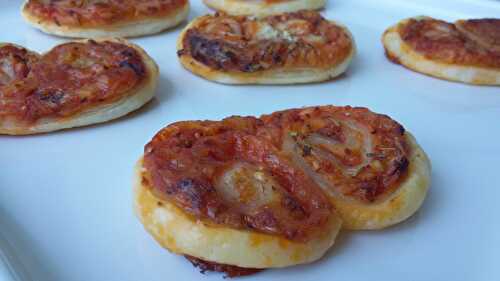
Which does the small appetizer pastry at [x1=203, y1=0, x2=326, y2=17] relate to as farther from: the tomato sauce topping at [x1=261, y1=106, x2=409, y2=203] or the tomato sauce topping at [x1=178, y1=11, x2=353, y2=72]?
the tomato sauce topping at [x1=261, y1=106, x2=409, y2=203]

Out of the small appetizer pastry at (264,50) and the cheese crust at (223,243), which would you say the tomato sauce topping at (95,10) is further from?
the cheese crust at (223,243)

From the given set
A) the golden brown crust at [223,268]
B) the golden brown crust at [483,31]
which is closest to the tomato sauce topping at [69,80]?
the golden brown crust at [223,268]

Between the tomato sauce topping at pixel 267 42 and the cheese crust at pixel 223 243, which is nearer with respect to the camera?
the cheese crust at pixel 223 243

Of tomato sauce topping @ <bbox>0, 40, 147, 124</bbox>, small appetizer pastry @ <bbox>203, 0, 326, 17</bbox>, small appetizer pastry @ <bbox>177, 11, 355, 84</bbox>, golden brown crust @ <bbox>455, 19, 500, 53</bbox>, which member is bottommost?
small appetizer pastry @ <bbox>203, 0, 326, 17</bbox>

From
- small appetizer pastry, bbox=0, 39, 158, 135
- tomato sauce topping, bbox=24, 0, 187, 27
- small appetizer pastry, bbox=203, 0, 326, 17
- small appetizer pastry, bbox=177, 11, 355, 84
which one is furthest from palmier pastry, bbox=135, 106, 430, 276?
small appetizer pastry, bbox=203, 0, 326, 17

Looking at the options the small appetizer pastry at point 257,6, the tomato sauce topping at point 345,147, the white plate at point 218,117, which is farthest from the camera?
the small appetizer pastry at point 257,6

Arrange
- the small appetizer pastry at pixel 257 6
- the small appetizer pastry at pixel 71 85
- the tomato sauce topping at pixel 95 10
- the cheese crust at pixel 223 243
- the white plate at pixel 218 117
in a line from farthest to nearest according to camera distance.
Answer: the small appetizer pastry at pixel 257 6, the tomato sauce topping at pixel 95 10, the small appetizer pastry at pixel 71 85, the white plate at pixel 218 117, the cheese crust at pixel 223 243

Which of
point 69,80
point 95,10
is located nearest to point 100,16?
point 95,10
